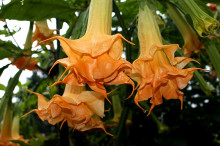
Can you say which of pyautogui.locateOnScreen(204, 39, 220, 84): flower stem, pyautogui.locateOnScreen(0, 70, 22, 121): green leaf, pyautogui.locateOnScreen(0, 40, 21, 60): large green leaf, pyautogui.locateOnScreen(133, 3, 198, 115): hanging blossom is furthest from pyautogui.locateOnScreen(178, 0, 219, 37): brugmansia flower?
pyautogui.locateOnScreen(0, 40, 21, 60): large green leaf

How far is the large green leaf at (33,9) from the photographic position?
728 millimetres

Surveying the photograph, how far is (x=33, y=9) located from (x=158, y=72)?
48 centimetres

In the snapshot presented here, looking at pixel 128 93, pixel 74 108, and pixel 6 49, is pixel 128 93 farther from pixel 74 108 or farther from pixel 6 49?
pixel 6 49

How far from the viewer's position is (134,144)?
202 cm

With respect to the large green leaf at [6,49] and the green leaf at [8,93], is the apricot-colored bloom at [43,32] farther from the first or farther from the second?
the green leaf at [8,93]

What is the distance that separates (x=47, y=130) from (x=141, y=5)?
4.05 m

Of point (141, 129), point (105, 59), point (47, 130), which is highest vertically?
point (105, 59)

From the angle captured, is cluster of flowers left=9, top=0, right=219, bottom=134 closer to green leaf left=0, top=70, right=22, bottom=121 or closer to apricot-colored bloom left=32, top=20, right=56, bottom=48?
green leaf left=0, top=70, right=22, bottom=121

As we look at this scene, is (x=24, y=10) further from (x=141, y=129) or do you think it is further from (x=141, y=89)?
(x=141, y=129)

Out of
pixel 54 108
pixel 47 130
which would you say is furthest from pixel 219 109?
pixel 47 130

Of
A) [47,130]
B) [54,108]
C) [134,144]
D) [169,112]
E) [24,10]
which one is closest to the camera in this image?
[54,108]

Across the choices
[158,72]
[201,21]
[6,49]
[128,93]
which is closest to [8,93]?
[6,49]

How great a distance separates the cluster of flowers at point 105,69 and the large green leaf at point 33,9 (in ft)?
0.89

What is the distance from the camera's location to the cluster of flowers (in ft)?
1.53
